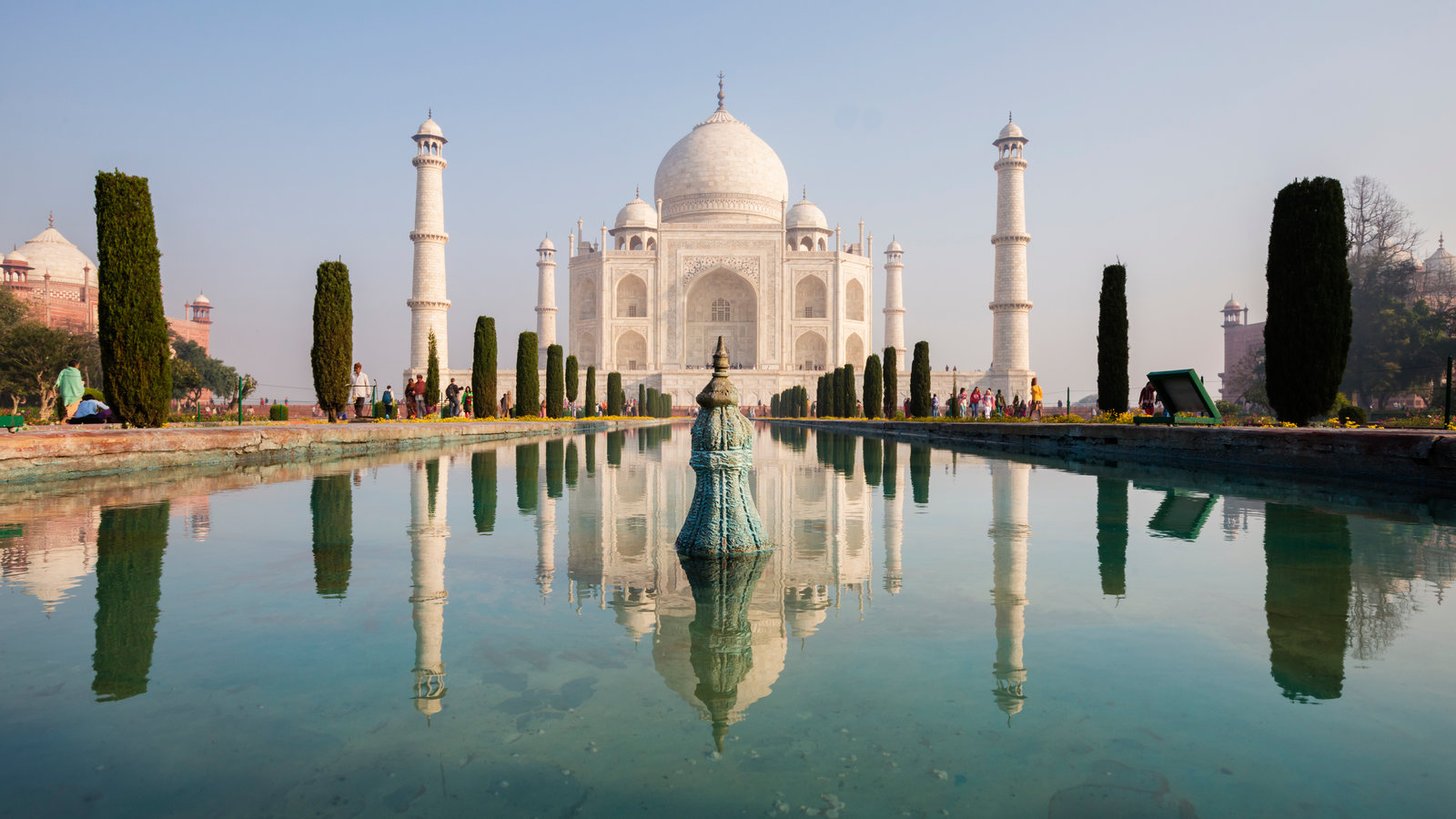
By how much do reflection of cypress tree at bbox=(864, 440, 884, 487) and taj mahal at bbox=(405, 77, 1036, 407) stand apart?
23703 mm

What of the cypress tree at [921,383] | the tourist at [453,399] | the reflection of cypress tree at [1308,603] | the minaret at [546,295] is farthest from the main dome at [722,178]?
the reflection of cypress tree at [1308,603]

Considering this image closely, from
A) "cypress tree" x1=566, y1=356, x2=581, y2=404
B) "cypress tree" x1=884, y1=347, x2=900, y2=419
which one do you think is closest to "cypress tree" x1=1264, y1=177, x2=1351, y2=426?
"cypress tree" x1=884, y1=347, x2=900, y2=419

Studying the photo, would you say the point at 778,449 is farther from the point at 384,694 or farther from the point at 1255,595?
the point at 384,694

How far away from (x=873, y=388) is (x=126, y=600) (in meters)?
18.5

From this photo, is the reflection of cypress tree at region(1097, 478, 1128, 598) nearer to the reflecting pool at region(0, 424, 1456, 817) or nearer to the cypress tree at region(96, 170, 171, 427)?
the reflecting pool at region(0, 424, 1456, 817)

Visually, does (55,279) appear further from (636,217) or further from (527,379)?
(527,379)

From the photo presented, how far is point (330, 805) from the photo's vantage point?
42.1 inches

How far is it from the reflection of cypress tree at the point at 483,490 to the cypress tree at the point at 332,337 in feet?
16.6

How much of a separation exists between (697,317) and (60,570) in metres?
38.0

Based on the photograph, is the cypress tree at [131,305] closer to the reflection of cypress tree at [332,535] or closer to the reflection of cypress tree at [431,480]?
the reflection of cypress tree at [431,480]

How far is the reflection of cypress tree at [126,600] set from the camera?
1.55 meters

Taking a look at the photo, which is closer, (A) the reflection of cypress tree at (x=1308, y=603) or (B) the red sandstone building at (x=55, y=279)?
(A) the reflection of cypress tree at (x=1308, y=603)

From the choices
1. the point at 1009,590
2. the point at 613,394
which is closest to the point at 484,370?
the point at 613,394

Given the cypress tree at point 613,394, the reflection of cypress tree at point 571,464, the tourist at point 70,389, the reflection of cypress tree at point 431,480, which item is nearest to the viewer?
the reflection of cypress tree at point 431,480
